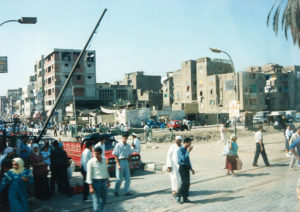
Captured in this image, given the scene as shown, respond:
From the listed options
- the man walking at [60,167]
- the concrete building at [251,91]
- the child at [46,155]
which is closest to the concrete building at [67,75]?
the concrete building at [251,91]

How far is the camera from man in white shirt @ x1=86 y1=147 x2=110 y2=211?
20.7ft

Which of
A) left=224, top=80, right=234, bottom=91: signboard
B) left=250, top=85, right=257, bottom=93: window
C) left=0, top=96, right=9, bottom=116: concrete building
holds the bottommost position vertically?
left=224, top=80, right=234, bottom=91: signboard

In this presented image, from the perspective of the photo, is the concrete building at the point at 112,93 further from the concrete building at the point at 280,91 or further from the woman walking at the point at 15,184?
the woman walking at the point at 15,184

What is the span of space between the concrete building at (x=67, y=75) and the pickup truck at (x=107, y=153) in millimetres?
56688

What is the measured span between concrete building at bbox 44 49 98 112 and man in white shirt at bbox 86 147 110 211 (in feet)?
211

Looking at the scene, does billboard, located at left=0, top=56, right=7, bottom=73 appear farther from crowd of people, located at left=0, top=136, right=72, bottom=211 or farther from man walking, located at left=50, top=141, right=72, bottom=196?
man walking, located at left=50, top=141, right=72, bottom=196

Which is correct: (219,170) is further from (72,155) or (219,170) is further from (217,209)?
(72,155)

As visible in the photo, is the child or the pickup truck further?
the pickup truck

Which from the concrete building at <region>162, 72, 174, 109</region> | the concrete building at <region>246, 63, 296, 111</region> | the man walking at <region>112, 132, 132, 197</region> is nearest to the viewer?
the man walking at <region>112, 132, 132, 197</region>

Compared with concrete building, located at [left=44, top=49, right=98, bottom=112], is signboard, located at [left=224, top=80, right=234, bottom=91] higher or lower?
lower

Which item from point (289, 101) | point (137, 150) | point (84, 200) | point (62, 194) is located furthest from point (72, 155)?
point (289, 101)

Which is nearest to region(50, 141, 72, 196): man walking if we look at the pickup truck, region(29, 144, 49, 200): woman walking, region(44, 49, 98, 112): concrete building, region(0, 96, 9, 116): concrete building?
region(29, 144, 49, 200): woman walking

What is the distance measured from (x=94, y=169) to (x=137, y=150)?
6885 mm

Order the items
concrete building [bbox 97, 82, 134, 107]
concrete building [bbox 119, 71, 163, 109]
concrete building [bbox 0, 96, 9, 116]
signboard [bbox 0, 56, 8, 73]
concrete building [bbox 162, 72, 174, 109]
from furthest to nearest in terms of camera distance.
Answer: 1. concrete building [bbox 0, 96, 9, 116]
2. concrete building [bbox 119, 71, 163, 109]
3. concrete building [bbox 162, 72, 174, 109]
4. concrete building [bbox 97, 82, 134, 107]
5. signboard [bbox 0, 56, 8, 73]
